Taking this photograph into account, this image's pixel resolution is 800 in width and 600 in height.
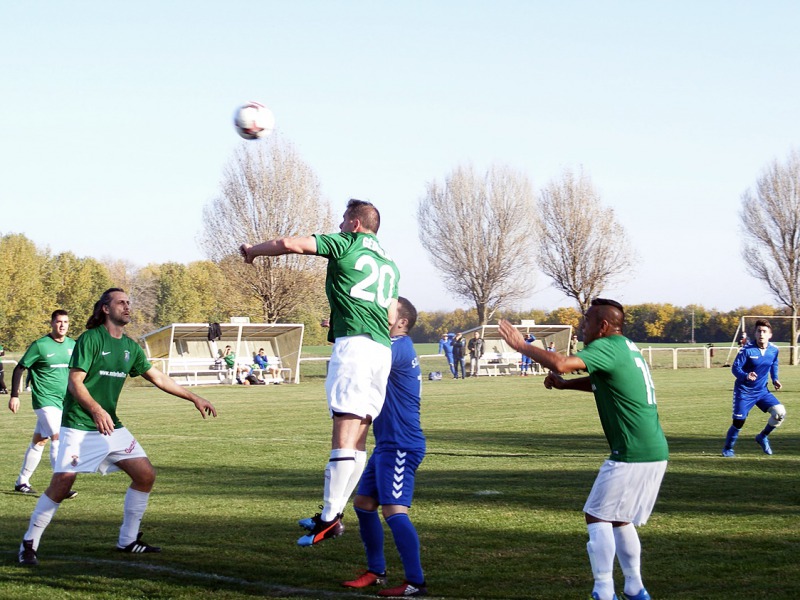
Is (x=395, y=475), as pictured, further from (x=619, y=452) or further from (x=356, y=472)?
(x=619, y=452)

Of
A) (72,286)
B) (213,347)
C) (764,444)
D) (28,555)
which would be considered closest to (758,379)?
(764,444)

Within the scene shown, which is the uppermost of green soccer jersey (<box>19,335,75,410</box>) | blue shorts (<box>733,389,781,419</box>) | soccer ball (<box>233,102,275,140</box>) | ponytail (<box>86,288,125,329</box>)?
Answer: soccer ball (<box>233,102,275,140</box>)

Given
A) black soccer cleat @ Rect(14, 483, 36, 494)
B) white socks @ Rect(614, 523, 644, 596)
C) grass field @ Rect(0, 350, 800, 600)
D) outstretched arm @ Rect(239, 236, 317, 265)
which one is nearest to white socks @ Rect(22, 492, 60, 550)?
grass field @ Rect(0, 350, 800, 600)

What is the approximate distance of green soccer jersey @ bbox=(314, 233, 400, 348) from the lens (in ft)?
21.8

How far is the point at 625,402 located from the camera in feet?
19.5

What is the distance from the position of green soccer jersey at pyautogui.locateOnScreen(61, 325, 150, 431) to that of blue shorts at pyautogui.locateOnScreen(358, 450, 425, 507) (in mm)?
2375

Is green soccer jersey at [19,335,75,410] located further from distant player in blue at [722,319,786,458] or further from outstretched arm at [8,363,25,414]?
distant player in blue at [722,319,786,458]

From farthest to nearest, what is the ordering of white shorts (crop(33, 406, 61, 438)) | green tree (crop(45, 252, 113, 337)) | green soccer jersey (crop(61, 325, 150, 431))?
green tree (crop(45, 252, 113, 337)), white shorts (crop(33, 406, 61, 438)), green soccer jersey (crop(61, 325, 150, 431))

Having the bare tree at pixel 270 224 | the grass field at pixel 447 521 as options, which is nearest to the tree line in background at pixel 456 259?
the bare tree at pixel 270 224

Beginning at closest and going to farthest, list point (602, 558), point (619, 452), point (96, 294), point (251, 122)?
1. point (602, 558)
2. point (619, 452)
3. point (251, 122)
4. point (96, 294)

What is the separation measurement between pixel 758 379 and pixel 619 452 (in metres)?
10.5

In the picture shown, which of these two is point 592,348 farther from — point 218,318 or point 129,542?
point 218,318

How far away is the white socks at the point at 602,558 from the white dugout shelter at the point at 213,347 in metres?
35.4

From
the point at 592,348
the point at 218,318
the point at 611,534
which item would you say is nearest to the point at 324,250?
the point at 592,348
